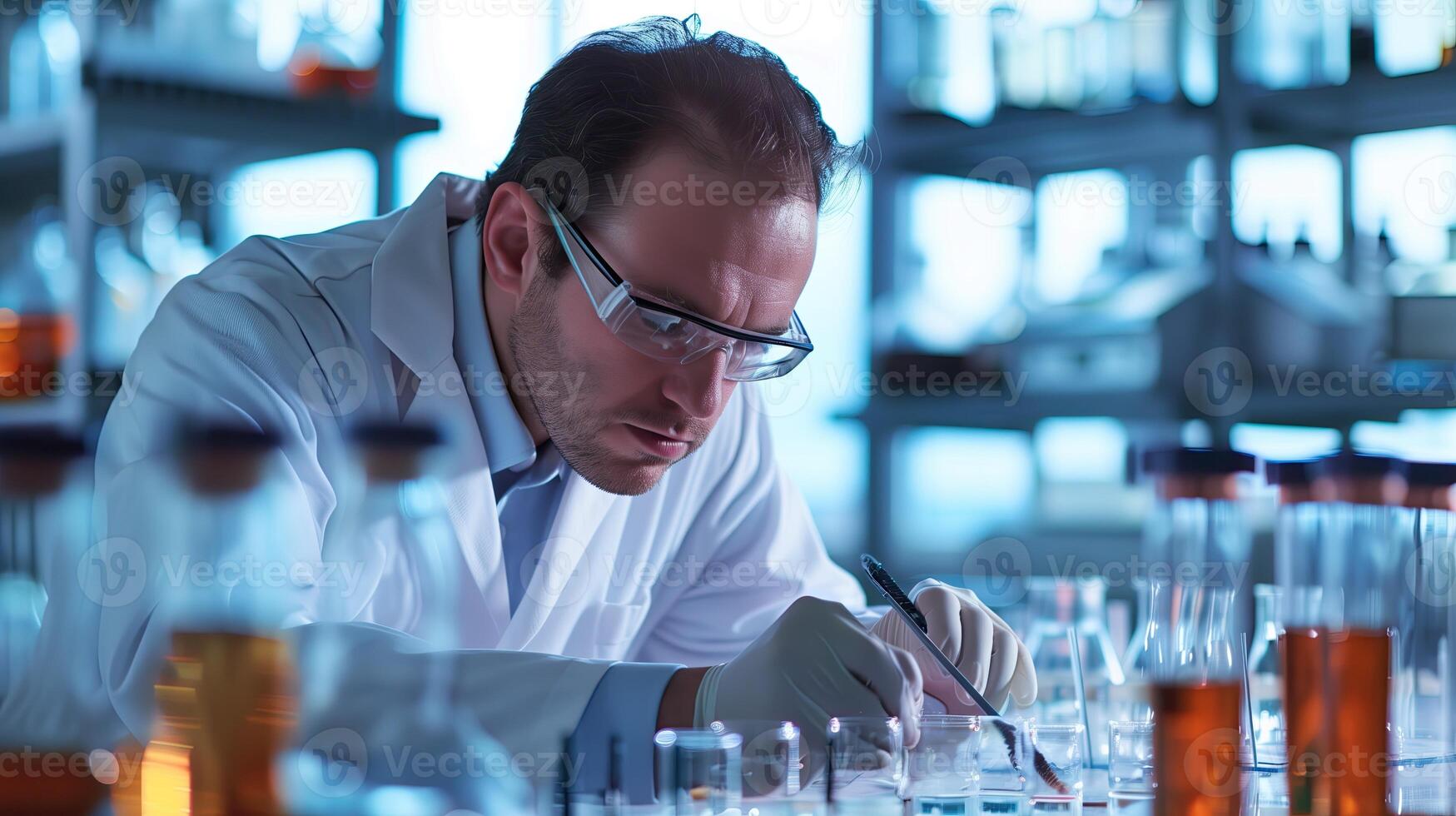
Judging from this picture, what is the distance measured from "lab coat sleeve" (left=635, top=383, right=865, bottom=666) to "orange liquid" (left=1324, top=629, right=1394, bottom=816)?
2.78 feet

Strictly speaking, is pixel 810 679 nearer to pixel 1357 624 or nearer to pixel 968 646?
pixel 968 646

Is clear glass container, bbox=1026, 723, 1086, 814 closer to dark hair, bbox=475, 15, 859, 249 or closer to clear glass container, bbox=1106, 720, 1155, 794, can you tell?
clear glass container, bbox=1106, 720, 1155, 794

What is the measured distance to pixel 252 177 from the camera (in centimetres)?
251

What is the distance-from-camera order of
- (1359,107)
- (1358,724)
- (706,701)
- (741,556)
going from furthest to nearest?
(1359,107), (741,556), (706,701), (1358,724)

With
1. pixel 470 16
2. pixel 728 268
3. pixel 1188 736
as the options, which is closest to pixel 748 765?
pixel 1188 736

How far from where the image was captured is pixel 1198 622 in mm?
990

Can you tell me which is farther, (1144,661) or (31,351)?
(31,351)

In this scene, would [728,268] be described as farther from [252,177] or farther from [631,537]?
[252,177]

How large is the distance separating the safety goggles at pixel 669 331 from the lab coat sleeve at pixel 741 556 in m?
0.44

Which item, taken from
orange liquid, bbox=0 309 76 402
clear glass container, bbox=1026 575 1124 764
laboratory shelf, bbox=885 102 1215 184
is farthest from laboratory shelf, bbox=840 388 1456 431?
orange liquid, bbox=0 309 76 402

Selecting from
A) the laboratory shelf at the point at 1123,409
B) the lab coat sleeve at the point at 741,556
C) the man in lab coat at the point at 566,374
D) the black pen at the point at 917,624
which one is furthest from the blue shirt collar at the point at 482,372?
the laboratory shelf at the point at 1123,409

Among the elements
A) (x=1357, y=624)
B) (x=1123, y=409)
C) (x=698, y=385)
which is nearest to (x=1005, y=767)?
(x=1357, y=624)

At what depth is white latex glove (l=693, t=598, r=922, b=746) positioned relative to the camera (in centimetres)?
106

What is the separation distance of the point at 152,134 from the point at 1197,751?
82.2 inches
